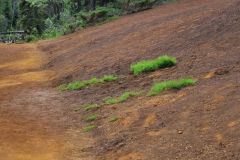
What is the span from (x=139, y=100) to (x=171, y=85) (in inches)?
34.1

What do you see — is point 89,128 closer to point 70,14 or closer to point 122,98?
point 122,98

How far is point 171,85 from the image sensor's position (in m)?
13.2

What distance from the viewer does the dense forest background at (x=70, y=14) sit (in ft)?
116

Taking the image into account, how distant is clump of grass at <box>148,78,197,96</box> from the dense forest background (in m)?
20.2

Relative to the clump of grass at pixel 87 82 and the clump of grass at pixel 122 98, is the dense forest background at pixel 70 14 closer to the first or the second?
the clump of grass at pixel 87 82

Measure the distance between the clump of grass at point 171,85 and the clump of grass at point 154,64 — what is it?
2.26m

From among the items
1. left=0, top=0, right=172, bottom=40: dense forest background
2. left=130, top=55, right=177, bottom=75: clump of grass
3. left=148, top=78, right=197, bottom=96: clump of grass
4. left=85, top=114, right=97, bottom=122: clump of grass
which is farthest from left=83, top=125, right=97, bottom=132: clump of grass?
left=0, top=0, right=172, bottom=40: dense forest background

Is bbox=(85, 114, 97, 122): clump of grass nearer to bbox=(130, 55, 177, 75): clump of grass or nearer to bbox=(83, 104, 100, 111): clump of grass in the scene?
bbox=(83, 104, 100, 111): clump of grass

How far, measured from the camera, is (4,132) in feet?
40.0

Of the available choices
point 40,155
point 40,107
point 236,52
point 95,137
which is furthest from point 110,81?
point 40,155

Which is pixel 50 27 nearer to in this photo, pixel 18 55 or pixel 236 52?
pixel 18 55

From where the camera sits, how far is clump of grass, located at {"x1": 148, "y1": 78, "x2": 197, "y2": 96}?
13047mm

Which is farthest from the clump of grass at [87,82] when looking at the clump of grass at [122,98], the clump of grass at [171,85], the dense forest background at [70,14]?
the dense forest background at [70,14]

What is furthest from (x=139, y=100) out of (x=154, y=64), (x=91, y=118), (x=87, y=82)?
(x=87, y=82)
